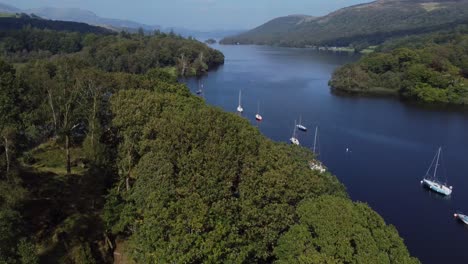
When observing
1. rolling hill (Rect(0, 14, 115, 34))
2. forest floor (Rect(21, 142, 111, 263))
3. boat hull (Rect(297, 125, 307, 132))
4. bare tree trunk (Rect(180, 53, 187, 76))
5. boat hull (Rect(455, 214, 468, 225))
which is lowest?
boat hull (Rect(455, 214, 468, 225))

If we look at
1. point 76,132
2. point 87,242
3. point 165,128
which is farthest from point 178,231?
point 76,132

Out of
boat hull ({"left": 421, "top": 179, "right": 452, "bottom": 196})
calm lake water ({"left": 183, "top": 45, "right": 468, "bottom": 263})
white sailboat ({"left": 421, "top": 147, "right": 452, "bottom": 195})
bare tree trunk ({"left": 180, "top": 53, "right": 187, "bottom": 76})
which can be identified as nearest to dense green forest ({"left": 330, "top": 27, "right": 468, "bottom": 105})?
calm lake water ({"left": 183, "top": 45, "right": 468, "bottom": 263})

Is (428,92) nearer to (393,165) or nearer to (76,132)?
(393,165)

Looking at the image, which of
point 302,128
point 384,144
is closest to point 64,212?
point 302,128

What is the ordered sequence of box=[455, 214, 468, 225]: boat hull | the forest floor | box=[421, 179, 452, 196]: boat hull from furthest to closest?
box=[421, 179, 452, 196]: boat hull, box=[455, 214, 468, 225]: boat hull, the forest floor

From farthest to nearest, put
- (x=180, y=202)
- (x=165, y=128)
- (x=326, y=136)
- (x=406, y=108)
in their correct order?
(x=406, y=108), (x=326, y=136), (x=165, y=128), (x=180, y=202)

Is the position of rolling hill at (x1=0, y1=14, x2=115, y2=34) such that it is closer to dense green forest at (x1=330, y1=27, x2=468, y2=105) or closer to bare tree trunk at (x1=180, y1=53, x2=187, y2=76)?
bare tree trunk at (x1=180, y1=53, x2=187, y2=76)
